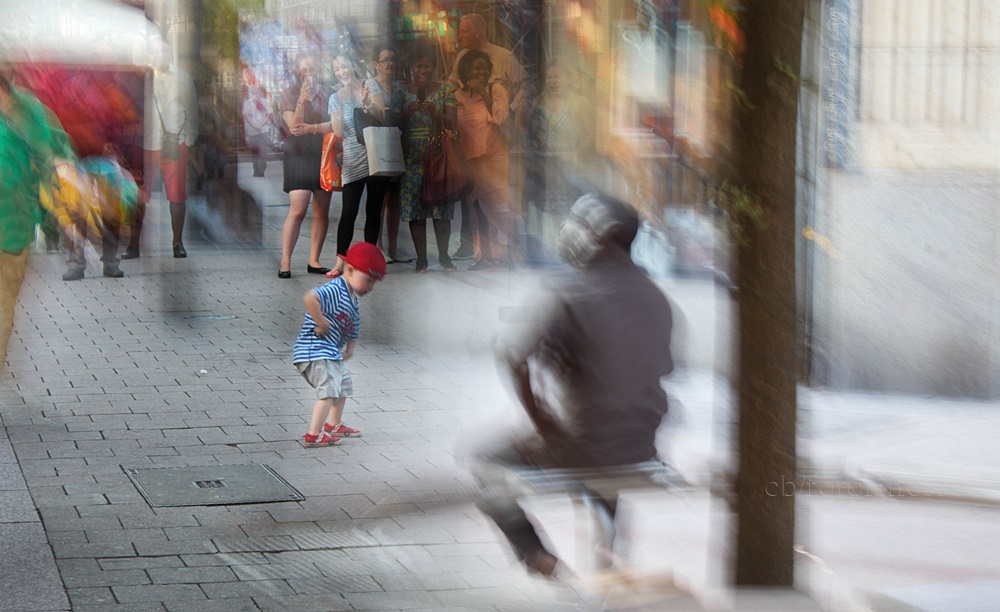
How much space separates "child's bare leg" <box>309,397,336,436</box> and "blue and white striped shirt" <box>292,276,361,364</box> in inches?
9.1

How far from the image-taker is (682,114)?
748cm

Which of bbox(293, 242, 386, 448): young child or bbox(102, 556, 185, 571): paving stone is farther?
bbox(293, 242, 386, 448): young child

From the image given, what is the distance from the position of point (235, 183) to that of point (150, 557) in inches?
446

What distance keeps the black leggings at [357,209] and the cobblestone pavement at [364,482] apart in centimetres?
202

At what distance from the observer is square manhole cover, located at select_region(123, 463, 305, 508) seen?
6.17 meters

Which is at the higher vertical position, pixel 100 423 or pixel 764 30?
pixel 764 30

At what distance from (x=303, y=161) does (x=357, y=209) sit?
2.21 ft

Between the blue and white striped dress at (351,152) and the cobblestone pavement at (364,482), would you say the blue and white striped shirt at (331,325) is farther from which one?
the blue and white striped dress at (351,152)

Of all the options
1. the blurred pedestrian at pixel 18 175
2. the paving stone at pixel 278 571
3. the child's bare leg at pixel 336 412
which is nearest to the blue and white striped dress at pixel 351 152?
the blurred pedestrian at pixel 18 175

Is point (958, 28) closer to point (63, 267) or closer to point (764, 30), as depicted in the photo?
point (764, 30)

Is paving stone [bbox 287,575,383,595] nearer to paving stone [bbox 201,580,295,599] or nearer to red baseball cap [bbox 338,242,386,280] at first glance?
paving stone [bbox 201,580,295,599]

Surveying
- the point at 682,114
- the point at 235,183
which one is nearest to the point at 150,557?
the point at 682,114

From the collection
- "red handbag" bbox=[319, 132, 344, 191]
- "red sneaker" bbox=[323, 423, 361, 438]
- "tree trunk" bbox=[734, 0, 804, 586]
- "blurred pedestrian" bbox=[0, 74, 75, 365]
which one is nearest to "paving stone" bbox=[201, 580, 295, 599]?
"tree trunk" bbox=[734, 0, 804, 586]

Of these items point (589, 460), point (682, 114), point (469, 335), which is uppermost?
point (682, 114)
